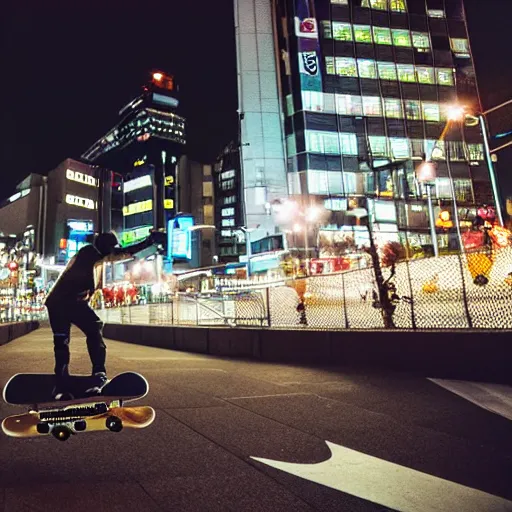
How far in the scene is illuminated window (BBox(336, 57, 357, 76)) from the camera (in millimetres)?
48844

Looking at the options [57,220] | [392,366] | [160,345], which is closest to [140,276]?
[57,220]

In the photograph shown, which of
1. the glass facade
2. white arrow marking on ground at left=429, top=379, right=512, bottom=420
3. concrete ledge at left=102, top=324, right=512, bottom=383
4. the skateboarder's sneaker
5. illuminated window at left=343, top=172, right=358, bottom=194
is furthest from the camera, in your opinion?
the glass facade

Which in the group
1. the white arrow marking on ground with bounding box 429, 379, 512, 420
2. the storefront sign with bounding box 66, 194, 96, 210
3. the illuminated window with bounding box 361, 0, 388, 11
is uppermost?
the illuminated window with bounding box 361, 0, 388, 11

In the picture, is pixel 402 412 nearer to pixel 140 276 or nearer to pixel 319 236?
pixel 319 236

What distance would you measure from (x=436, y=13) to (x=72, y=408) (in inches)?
2565

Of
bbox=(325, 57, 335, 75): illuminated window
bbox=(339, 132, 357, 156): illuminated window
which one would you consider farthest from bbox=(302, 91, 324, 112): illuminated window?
bbox=(339, 132, 357, 156): illuminated window

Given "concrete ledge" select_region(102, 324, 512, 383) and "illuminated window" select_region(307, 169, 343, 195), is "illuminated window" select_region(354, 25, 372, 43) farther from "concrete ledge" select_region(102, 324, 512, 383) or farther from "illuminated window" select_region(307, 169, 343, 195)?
"concrete ledge" select_region(102, 324, 512, 383)

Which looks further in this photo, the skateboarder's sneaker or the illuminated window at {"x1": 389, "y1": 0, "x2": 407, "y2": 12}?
the illuminated window at {"x1": 389, "y1": 0, "x2": 407, "y2": 12}

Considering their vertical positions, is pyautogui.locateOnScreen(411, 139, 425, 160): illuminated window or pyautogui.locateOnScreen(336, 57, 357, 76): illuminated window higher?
pyautogui.locateOnScreen(336, 57, 357, 76): illuminated window

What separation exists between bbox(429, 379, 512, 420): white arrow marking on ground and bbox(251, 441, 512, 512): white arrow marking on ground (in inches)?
92.5

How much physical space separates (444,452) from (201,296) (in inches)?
470

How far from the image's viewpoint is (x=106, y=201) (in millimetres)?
91062

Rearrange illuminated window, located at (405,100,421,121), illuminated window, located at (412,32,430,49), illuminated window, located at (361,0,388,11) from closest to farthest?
illuminated window, located at (405,100,421,121) < illuminated window, located at (412,32,430,49) < illuminated window, located at (361,0,388,11)

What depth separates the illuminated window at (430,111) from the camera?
49.7 meters
